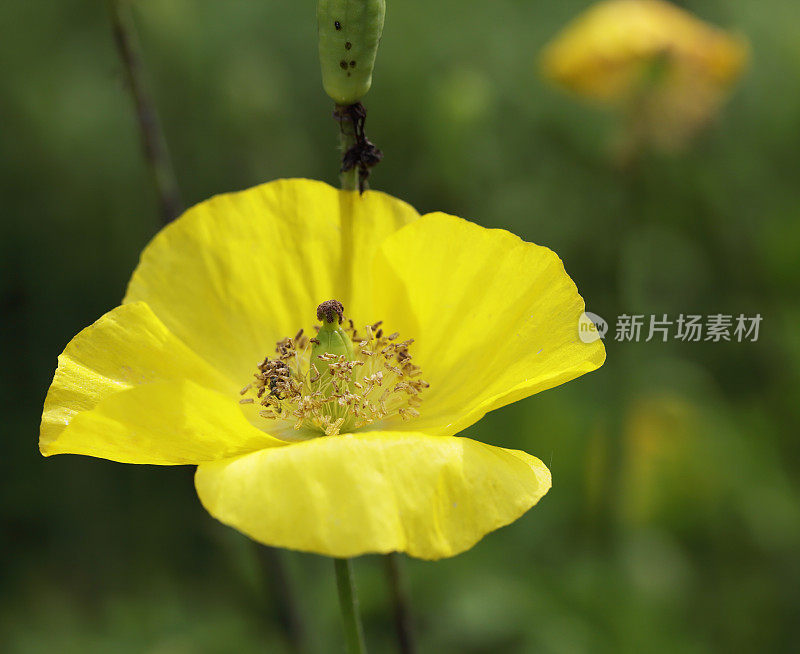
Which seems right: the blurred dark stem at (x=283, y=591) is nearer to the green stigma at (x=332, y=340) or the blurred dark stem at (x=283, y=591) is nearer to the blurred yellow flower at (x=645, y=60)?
the green stigma at (x=332, y=340)

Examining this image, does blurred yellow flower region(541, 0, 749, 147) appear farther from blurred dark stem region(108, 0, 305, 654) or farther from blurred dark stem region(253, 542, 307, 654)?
blurred dark stem region(253, 542, 307, 654)

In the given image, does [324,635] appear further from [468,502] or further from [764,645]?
[468,502]

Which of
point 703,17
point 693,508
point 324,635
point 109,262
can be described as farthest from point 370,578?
point 703,17

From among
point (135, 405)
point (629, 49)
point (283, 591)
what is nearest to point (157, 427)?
point (135, 405)

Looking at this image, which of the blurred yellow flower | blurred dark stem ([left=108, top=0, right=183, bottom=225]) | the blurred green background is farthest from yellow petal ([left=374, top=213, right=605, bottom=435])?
the blurred yellow flower

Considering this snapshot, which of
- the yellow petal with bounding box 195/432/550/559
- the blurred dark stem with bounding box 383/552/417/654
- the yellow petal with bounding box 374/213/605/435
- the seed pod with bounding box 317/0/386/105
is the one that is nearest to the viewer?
the yellow petal with bounding box 195/432/550/559

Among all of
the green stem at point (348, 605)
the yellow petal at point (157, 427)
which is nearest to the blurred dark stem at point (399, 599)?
the green stem at point (348, 605)
